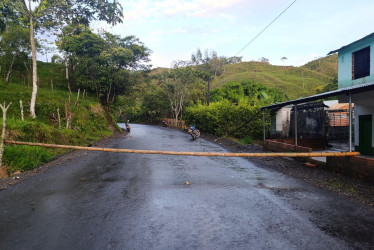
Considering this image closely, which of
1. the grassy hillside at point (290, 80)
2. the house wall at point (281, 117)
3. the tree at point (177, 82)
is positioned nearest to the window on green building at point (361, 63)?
the house wall at point (281, 117)

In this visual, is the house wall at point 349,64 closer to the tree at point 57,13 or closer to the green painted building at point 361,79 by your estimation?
the green painted building at point 361,79

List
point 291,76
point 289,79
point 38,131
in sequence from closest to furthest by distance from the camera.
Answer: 1. point 38,131
2. point 289,79
3. point 291,76

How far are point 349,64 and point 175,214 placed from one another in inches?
526

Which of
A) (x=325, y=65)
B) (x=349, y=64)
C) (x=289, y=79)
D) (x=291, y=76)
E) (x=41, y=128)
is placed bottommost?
(x=41, y=128)

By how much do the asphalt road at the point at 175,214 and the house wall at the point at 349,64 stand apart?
8239mm

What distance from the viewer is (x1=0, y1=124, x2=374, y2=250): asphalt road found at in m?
3.47

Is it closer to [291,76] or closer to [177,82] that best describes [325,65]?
[291,76]

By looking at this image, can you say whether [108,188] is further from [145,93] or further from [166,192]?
[145,93]

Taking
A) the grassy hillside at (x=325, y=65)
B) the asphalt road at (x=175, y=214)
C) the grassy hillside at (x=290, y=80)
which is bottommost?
the asphalt road at (x=175, y=214)

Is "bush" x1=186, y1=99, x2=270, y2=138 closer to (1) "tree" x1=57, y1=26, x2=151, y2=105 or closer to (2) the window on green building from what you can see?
(2) the window on green building

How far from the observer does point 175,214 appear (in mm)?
4441

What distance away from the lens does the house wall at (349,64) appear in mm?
11625

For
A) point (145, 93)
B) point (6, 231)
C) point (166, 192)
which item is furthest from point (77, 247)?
point (145, 93)

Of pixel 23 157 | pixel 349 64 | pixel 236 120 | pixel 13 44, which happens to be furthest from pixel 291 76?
pixel 23 157
